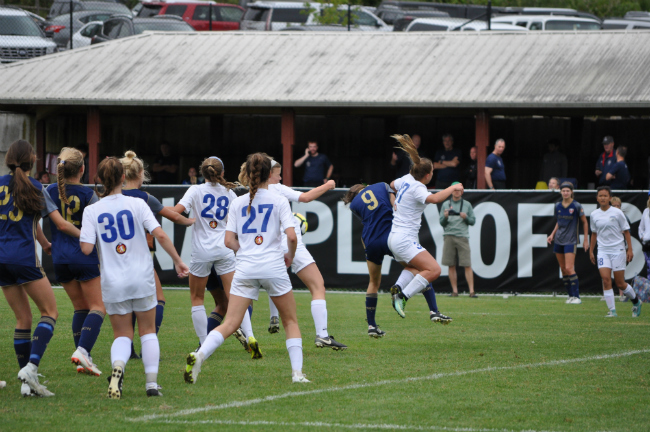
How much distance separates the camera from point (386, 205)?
35.6 feet

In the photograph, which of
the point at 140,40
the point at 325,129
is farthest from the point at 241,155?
the point at 140,40

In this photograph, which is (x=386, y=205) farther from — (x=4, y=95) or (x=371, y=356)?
(x=4, y=95)

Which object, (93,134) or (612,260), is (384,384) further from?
(93,134)

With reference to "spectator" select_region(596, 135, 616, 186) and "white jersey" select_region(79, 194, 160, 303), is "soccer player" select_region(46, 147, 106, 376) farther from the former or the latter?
"spectator" select_region(596, 135, 616, 186)

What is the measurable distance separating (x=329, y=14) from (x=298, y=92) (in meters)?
10.8

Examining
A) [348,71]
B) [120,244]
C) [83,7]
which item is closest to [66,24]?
[83,7]

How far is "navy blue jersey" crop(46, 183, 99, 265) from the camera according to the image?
7.52m

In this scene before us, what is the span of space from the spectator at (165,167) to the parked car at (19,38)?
264 inches

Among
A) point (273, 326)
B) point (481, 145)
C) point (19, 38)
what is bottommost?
point (273, 326)

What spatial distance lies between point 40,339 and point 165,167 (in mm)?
15798

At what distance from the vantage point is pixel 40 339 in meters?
7.03

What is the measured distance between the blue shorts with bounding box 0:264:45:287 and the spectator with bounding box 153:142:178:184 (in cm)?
1571

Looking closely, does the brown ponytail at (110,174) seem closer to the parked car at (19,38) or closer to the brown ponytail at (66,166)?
the brown ponytail at (66,166)

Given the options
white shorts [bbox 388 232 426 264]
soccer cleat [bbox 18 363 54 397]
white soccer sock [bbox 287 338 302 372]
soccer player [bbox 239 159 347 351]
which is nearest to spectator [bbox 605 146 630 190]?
white shorts [bbox 388 232 426 264]
